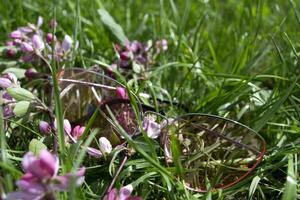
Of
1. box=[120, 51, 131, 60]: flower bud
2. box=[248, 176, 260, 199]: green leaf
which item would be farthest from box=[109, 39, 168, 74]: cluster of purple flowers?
box=[248, 176, 260, 199]: green leaf

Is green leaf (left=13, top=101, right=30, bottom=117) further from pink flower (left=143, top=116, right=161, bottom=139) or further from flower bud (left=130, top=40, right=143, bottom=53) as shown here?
flower bud (left=130, top=40, right=143, bottom=53)

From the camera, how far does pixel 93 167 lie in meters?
0.90

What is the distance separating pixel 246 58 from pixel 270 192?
51 cm

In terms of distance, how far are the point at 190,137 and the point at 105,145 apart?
0.22 m

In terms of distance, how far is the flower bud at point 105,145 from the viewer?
2.98ft

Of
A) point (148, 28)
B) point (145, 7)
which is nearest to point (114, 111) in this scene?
point (148, 28)

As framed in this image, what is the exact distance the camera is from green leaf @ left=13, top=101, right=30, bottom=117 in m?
0.96

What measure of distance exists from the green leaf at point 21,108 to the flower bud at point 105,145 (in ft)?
0.52

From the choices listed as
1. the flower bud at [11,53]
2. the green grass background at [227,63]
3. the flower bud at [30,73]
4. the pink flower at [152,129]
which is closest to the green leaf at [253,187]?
the green grass background at [227,63]

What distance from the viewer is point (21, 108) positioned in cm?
96

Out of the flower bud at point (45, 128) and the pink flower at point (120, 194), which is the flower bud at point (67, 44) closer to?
the flower bud at point (45, 128)

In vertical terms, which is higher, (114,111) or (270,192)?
(114,111)

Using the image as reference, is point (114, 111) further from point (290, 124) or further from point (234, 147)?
point (290, 124)

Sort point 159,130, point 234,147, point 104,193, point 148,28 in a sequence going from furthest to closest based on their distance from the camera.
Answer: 1. point 148,28
2. point 234,147
3. point 159,130
4. point 104,193
